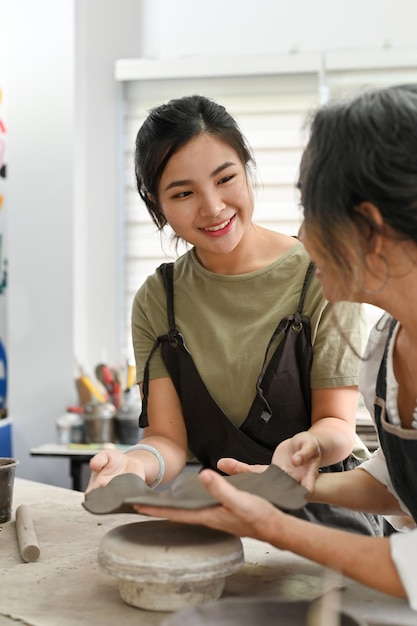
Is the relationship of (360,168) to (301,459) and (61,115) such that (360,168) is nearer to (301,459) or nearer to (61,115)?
(301,459)

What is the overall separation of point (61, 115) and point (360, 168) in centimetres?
328

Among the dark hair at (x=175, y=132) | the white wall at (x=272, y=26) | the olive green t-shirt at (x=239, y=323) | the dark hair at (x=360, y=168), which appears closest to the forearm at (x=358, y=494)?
the olive green t-shirt at (x=239, y=323)

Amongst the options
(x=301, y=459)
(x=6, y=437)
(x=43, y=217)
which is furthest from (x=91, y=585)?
(x=43, y=217)

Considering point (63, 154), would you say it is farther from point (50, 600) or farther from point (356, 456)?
point (50, 600)

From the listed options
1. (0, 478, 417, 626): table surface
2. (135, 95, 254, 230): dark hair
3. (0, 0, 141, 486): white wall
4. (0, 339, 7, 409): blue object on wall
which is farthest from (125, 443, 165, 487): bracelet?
(0, 339, 7, 409): blue object on wall

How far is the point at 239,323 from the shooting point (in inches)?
89.2

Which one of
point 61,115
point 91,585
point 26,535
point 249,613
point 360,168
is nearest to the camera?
point 249,613

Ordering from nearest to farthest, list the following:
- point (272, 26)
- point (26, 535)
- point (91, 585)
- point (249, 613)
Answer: point (249, 613)
point (91, 585)
point (26, 535)
point (272, 26)

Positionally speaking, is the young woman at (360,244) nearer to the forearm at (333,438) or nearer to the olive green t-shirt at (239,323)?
the forearm at (333,438)

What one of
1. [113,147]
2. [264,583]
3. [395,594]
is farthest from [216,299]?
[113,147]

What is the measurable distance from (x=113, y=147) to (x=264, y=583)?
11.6ft

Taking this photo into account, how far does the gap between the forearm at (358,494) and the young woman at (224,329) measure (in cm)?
14

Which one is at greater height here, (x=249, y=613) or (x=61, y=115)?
(x=61, y=115)

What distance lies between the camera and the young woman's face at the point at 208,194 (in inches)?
82.6
